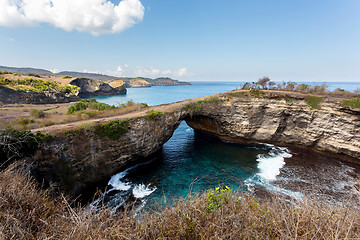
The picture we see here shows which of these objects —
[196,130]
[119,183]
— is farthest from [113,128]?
[196,130]

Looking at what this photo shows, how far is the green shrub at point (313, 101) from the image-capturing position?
2389 cm

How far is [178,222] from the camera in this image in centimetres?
519

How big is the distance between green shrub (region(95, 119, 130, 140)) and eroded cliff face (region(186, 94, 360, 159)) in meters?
13.6

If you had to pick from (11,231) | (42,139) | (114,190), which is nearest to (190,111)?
(114,190)

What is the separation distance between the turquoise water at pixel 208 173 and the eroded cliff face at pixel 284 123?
9.58 feet

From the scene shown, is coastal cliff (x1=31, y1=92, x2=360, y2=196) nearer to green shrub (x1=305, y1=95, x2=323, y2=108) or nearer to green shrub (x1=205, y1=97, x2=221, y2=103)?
green shrub (x1=205, y1=97, x2=221, y2=103)

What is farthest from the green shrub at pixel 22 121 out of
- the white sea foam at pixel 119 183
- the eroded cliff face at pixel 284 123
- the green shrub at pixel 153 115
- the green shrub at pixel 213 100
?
the green shrub at pixel 213 100

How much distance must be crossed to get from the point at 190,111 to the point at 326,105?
21708 millimetres

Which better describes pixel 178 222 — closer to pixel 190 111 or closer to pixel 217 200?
pixel 217 200

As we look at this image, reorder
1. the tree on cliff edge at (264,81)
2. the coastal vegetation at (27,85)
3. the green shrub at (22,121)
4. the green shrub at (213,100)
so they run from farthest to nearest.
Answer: the coastal vegetation at (27,85), the tree on cliff edge at (264,81), the green shrub at (213,100), the green shrub at (22,121)

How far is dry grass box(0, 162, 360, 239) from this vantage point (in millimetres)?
4305

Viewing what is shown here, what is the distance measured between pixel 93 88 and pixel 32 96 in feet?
175

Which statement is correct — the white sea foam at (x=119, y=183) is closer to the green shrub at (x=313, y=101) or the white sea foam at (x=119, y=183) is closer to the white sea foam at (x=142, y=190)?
the white sea foam at (x=142, y=190)

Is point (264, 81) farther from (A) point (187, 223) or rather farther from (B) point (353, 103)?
(A) point (187, 223)
